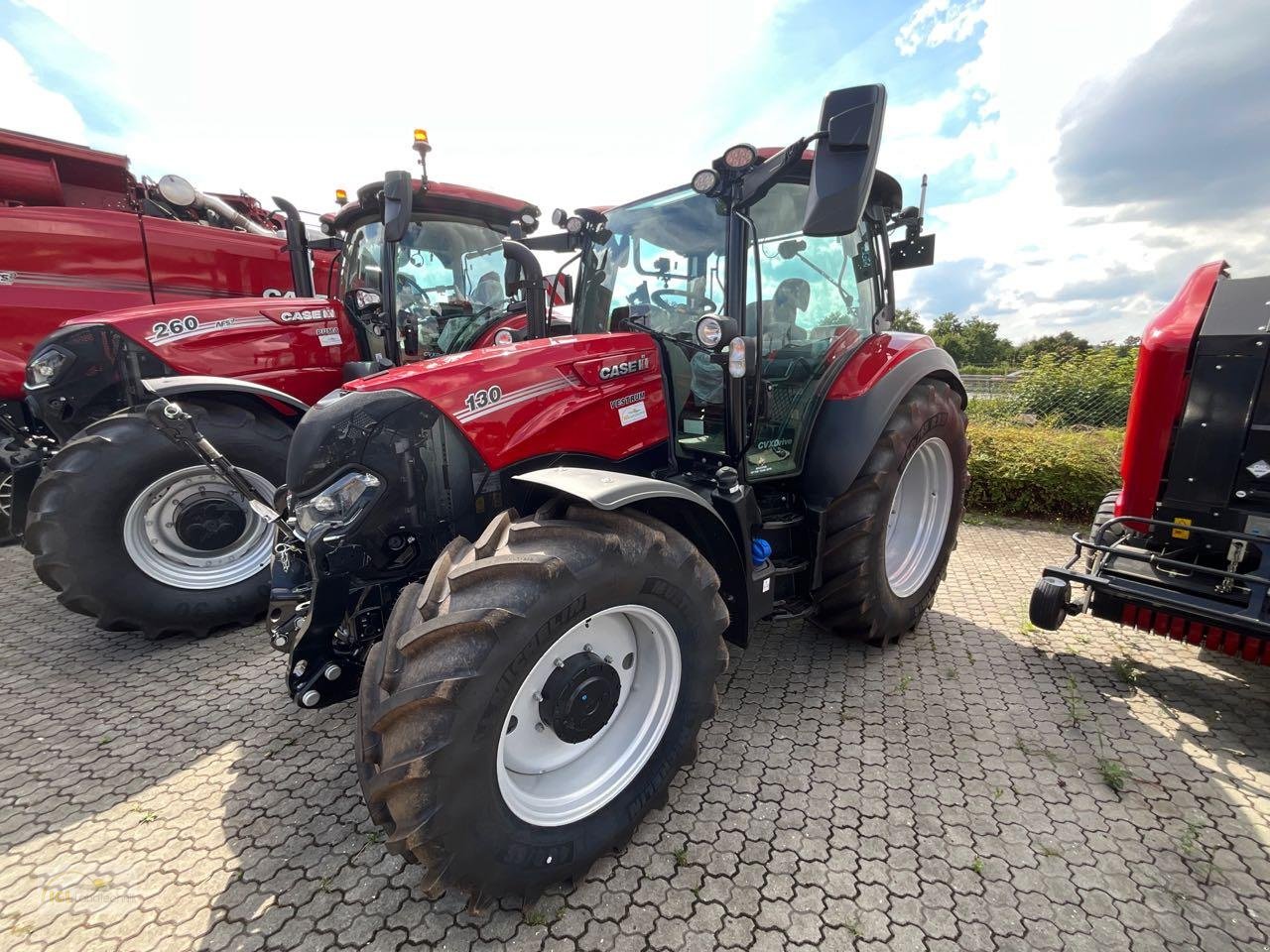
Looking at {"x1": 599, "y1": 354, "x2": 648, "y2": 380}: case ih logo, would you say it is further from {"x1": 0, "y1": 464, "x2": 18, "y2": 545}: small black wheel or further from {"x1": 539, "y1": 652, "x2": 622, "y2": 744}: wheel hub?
{"x1": 0, "y1": 464, "x2": 18, "y2": 545}: small black wheel

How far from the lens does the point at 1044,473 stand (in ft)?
18.7

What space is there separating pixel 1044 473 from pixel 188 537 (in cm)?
695

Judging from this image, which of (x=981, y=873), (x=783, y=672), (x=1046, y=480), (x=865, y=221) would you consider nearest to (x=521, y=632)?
(x=981, y=873)

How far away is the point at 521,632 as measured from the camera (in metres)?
1.55

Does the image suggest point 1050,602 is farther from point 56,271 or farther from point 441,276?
point 56,271

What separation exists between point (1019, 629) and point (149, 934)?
4119mm

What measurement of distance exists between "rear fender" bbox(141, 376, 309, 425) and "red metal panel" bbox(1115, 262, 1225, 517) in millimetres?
4637

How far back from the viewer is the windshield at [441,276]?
452 cm

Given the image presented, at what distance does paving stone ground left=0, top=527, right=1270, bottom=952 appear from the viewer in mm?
1725

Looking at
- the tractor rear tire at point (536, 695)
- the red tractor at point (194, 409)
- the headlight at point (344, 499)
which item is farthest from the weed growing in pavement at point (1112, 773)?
the red tractor at point (194, 409)

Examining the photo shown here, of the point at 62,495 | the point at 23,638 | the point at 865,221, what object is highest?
the point at 865,221

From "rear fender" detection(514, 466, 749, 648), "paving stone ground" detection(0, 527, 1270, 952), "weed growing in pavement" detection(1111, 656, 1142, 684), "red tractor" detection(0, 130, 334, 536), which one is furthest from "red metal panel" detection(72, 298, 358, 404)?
"weed growing in pavement" detection(1111, 656, 1142, 684)

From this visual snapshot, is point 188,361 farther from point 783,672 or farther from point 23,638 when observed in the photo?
point 783,672

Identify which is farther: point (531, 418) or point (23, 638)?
point (23, 638)
